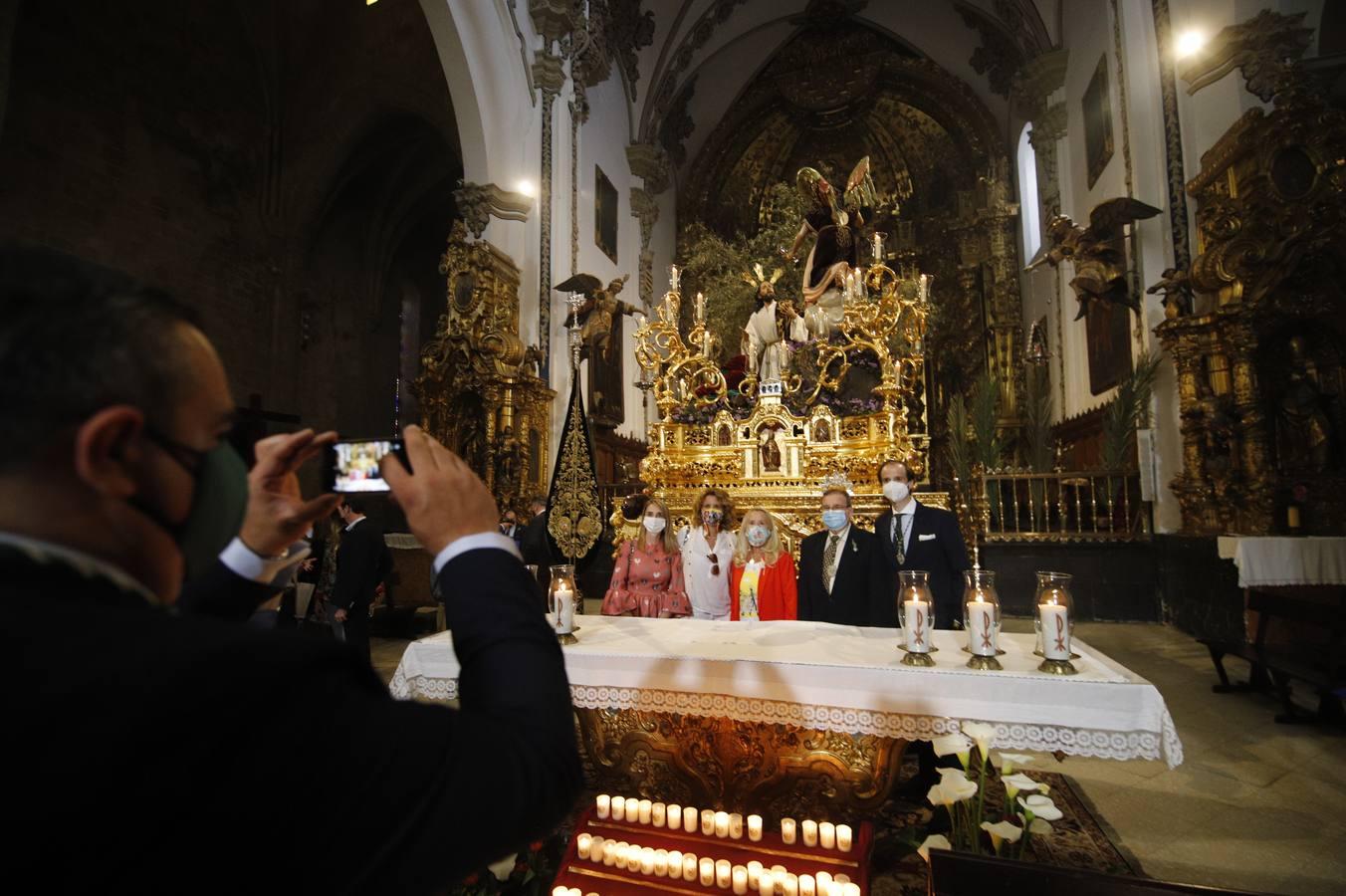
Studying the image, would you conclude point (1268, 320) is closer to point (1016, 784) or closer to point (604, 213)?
point (1016, 784)

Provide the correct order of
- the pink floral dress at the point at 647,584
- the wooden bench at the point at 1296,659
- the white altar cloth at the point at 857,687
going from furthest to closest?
the pink floral dress at the point at 647,584, the wooden bench at the point at 1296,659, the white altar cloth at the point at 857,687

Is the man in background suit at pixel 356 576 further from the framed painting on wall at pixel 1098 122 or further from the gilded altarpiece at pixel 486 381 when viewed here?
the framed painting on wall at pixel 1098 122

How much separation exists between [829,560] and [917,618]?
5.46 feet

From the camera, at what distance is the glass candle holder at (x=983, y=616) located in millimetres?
2477

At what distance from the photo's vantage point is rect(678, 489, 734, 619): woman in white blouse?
180 inches

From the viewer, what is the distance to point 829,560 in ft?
13.9

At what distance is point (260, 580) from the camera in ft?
3.36

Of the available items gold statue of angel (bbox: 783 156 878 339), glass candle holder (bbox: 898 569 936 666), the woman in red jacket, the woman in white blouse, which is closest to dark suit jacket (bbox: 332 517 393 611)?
the woman in white blouse

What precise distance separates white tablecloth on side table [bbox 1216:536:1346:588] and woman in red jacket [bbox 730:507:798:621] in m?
4.59

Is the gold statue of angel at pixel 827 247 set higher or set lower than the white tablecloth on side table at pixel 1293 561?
higher

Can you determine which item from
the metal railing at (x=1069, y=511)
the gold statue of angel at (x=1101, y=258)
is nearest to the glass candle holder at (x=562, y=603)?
the metal railing at (x=1069, y=511)

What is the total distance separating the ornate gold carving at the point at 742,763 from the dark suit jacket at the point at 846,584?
1248 millimetres

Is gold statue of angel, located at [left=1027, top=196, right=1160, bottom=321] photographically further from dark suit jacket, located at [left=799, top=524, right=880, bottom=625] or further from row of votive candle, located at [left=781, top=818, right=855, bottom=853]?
row of votive candle, located at [left=781, top=818, right=855, bottom=853]

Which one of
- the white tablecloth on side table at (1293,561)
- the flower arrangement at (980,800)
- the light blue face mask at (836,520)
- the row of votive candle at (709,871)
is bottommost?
the row of votive candle at (709,871)
